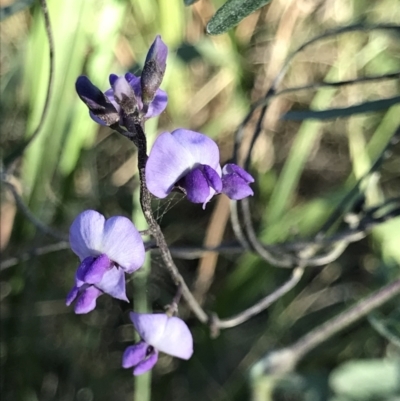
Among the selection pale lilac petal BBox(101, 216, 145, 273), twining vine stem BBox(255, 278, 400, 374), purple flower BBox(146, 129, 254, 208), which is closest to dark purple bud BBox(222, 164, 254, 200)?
purple flower BBox(146, 129, 254, 208)

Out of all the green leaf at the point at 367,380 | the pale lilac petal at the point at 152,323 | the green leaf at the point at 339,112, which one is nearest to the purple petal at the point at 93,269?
the pale lilac petal at the point at 152,323

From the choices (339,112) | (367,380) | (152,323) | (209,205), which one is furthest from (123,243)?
(209,205)

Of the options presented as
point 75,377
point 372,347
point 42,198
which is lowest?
A: point 372,347

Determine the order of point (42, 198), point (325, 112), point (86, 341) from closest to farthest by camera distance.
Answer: point (325, 112)
point (42, 198)
point (86, 341)

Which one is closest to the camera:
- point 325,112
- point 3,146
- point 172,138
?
point 172,138

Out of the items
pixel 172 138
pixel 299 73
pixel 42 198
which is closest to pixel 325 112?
pixel 172 138

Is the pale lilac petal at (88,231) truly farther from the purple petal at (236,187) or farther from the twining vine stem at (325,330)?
the twining vine stem at (325,330)

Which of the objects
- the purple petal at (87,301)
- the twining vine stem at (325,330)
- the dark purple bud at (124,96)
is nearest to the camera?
the dark purple bud at (124,96)

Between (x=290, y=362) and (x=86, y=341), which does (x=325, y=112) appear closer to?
(x=290, y=362)
